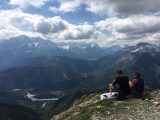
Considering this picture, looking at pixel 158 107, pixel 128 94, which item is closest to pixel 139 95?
pixel 128 94

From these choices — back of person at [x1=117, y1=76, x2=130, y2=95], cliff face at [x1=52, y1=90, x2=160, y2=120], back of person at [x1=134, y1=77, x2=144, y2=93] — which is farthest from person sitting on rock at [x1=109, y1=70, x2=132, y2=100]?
cliff face at [x1=52, y1=90, x2=160, y2=120]

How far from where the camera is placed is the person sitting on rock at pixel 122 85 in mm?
25953

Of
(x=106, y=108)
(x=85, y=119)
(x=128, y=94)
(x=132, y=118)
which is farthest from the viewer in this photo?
(x=128, y=94)

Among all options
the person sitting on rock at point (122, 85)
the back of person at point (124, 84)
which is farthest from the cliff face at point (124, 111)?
the back of person at point (124, 84)

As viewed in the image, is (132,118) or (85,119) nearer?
(132,118)

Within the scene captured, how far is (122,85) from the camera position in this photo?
26.6 m

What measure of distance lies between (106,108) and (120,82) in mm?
4464

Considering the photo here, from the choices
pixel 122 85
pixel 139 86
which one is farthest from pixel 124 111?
pixel 139 86

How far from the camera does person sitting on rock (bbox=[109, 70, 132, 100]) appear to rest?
85.1ft

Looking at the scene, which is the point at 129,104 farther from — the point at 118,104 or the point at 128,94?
Result: the point at 128,94

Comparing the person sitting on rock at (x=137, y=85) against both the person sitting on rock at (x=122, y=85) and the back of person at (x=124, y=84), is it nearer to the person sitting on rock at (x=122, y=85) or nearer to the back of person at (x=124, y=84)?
the person sitting on rock at (x=122, y=85)

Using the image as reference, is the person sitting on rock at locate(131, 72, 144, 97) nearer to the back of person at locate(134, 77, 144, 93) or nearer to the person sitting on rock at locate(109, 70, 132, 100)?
the back of person at locate(134, 77, 144, 93)

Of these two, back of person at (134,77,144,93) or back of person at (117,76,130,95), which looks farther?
back of person at (134,77,144,93)

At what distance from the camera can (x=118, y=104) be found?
25250 mm
